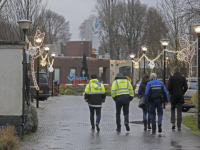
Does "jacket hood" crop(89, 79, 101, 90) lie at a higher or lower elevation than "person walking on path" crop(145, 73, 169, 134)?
higher

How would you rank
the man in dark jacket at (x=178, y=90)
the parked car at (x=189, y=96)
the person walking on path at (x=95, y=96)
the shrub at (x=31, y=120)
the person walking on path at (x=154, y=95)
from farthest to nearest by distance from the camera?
the parked car at (x=189, y=96) → the man in dark jacket at (x=178, y=90) → the person walking on path at (x=95, y=96) → the person walking on path at (x=154, y=95) → the shrub at (x=31, y=120)

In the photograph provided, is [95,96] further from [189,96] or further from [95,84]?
[189,96]

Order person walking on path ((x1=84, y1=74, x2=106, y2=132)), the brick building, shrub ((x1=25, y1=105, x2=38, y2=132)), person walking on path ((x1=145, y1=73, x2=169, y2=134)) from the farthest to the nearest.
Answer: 1. the brick building
2. person walking on path ((x1=84, y1=74, x2=106, y2=132))
3. person walking on path ((x1=145, y1=73, x2=169, y2=134))
4. shrub ((x1=25, y1=105, x2=38, y2=132))

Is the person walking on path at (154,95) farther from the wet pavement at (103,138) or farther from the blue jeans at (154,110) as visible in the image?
the wet pavement at (103,138)

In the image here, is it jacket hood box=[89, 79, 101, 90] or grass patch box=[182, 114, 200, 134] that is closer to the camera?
jacket hood box=[89, 79, 101, 90]

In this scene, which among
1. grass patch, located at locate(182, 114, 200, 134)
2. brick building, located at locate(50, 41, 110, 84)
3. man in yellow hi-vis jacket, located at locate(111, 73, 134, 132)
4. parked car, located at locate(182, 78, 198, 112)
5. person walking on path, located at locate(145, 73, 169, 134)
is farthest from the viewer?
brick building, located at locate(50, 41, 110, 84)

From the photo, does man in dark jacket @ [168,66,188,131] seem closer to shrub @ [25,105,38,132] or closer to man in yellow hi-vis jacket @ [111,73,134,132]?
man in yellow hi-vis jacket @ [111,73,134,132]

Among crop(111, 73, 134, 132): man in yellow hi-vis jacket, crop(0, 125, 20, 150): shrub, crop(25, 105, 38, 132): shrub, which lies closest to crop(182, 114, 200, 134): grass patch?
crop(111, 73, 134, 132): man in yellow hi-vis jacket

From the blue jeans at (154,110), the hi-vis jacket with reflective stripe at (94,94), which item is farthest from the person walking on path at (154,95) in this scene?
the hi-vis jacket with reflective stripe at (94,94)

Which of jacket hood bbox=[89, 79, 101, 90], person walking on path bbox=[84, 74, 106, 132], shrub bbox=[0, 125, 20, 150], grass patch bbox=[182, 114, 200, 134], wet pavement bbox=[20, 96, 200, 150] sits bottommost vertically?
grass patch bbox=[182, 114, 200, 134]

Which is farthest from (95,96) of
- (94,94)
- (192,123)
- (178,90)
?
(192,123)

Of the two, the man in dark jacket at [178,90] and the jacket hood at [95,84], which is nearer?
the jacket hood at [95,84]

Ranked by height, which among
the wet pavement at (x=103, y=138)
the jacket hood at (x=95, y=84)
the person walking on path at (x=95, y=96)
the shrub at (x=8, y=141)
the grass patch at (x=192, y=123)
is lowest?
the grass patch at (x=192, y=123)

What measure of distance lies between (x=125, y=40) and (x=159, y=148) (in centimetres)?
5832
